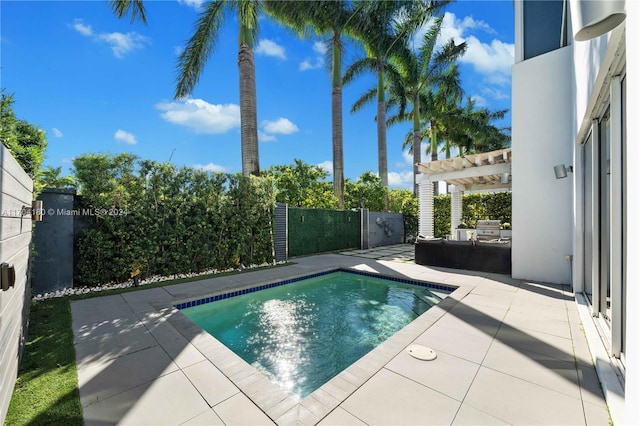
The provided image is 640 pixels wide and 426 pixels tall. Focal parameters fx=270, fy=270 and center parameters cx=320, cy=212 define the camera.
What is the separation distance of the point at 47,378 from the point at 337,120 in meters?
13.6

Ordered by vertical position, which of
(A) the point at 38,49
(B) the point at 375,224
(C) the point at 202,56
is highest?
(C) the point at 202,56

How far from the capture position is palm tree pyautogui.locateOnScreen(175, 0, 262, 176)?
9688 mm

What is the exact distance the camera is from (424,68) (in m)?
17.1

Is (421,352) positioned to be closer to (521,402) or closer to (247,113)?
(521,402)

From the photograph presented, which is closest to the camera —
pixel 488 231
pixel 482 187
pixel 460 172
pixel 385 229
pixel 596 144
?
pixel 596 144

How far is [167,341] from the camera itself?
3492mm

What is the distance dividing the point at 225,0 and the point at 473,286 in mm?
11829

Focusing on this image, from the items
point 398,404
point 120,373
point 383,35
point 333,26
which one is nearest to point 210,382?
point 120,373

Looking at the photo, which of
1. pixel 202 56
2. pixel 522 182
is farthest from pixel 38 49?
pixel 522 182

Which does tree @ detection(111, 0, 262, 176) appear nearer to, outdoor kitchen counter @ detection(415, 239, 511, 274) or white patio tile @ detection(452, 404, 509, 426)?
outdoor kitchen counter @ detection(415, 239, 511, 274)

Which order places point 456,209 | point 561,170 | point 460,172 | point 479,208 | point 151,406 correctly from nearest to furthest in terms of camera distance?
point 151,406
point 561,170
point 460,172
point 456,209
point 479,208

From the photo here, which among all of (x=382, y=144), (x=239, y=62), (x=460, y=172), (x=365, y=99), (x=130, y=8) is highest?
(x=365, y=99)

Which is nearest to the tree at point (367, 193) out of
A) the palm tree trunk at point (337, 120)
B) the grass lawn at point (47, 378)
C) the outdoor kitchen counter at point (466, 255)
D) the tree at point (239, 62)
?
the palm tree trunk at point (337, 120)

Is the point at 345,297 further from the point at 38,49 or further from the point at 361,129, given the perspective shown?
the point at 361,129
